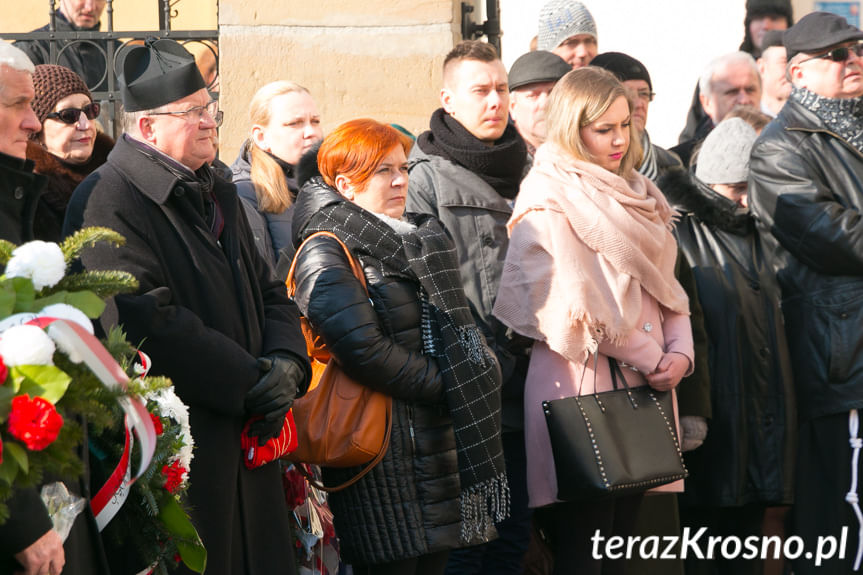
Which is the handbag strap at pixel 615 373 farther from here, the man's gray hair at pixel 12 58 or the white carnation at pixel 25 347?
the white carnation at pixel 25 347

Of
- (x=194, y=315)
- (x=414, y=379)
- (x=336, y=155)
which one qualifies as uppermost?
(x=336, y=155)

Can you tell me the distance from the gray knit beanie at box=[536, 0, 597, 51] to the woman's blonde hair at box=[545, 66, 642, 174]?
1.75m

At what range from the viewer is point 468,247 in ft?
16.5

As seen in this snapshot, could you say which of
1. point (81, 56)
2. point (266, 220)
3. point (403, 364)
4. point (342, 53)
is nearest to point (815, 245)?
point (403, 364)

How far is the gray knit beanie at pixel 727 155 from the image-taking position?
19.4 ft

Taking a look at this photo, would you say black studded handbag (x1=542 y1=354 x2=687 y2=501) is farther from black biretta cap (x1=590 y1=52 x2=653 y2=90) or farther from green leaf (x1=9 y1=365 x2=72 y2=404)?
green leaf (x1=9 y1=365 x2=72 y2=404)

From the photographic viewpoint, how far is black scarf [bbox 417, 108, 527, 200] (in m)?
5.21

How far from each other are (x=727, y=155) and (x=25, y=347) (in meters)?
4.23

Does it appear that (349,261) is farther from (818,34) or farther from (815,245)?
(818,34)

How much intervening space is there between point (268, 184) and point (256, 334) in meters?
1.53

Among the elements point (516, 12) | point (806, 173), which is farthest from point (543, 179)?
point (516, 12)

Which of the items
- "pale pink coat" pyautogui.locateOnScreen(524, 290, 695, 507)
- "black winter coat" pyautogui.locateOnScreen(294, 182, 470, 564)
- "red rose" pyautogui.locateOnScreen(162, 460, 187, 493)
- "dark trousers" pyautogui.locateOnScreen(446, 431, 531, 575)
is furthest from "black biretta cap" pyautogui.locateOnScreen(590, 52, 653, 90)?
"red rose" pyautogui.locateOnScreen(162, 460, 187, 493)

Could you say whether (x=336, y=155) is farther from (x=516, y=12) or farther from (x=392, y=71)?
(x=516, y=12)

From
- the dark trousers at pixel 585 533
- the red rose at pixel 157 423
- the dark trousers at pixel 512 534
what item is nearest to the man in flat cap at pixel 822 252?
the dark trousers at pixel 585 533
